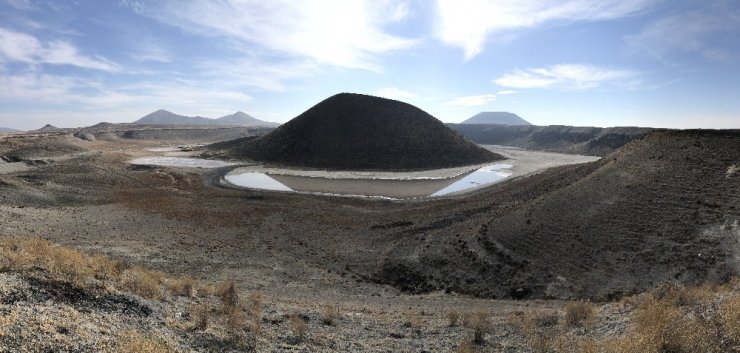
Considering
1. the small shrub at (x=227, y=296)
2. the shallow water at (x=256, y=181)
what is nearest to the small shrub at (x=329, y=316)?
the small shrub at (x=227, y=296)

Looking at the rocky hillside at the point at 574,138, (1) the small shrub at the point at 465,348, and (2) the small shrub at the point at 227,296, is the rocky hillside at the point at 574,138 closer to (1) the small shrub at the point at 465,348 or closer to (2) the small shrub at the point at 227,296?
(1) the small shrub at the point at 465,348

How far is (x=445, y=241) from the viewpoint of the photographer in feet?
85.3

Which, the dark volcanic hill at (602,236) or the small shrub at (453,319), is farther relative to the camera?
the dark volcanic hill at (602,236)

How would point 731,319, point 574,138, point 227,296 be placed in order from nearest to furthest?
point 731,319, point 227,296, point 574,138

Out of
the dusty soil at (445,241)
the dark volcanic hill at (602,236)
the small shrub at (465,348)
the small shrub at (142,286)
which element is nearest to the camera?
the small shrub at (465,348)

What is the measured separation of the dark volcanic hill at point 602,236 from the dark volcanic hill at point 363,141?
49861 millimetres

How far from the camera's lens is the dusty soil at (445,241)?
18.0 metres

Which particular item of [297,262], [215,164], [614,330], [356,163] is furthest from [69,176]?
[614,330]

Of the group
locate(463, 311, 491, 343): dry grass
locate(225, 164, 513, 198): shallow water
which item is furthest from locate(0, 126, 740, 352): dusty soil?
locate(225, 164, 513, 198): shallow water

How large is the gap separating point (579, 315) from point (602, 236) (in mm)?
10781

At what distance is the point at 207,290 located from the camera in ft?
49.7

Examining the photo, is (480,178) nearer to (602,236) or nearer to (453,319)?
(602,236)

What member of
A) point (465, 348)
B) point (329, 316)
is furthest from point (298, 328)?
point (465, 348)

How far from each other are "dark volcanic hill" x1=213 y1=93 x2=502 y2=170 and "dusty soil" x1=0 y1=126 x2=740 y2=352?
142 ft
